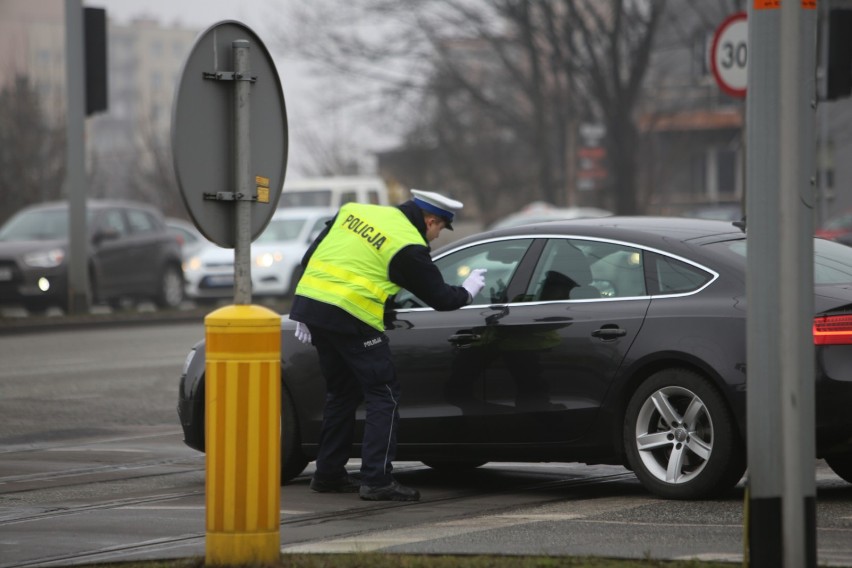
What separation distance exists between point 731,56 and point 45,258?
12115 millimetres

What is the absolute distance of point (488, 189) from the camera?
2304 inches

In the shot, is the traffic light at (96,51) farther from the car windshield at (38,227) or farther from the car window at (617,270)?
the car window at (617,270)

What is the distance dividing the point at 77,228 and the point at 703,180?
54.7 meters

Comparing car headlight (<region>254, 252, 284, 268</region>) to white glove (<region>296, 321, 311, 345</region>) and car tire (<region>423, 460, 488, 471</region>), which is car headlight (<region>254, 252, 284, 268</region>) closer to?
car tire (<region>423, 460, 488, 471</region>)

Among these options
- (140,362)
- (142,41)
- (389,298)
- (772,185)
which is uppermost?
(142,41)

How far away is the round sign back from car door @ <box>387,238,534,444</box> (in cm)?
237

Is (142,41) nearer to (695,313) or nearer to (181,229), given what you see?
(181,229)

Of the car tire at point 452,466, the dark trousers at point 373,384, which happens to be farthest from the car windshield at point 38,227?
the dark trousers at point 373,384

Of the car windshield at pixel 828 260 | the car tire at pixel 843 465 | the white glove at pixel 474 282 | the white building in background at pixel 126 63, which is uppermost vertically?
the white building in background at pixel 126 63

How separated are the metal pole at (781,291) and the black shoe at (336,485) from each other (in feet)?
11.8

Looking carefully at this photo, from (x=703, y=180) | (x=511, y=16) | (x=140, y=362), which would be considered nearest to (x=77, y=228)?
(x=140, y=362)

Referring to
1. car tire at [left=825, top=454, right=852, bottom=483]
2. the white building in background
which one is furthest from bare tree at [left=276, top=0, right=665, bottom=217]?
the white building in background

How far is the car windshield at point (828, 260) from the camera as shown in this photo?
785 centimetres

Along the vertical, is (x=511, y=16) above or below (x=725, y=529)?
above
